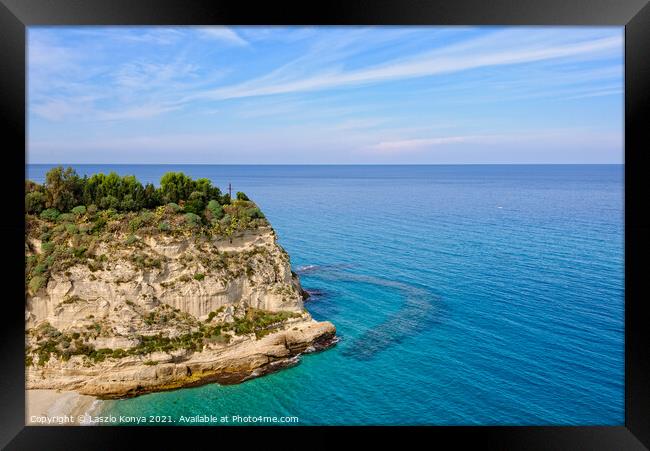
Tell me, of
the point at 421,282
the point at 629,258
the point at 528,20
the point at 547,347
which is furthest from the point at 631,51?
the point at 421,282

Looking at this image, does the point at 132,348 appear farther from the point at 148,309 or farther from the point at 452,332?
the point at 452,332

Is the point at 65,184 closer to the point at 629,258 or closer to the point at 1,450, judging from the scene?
the point at 1,450

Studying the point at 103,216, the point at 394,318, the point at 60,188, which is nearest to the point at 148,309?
the point at 103,216

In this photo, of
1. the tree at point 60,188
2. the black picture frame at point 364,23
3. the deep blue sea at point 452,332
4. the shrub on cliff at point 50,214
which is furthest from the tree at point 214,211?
the black picture frame at point 364,23

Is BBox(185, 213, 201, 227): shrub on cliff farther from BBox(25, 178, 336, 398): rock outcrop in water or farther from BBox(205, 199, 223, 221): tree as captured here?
BBox(205, 199, 223, 221): tree

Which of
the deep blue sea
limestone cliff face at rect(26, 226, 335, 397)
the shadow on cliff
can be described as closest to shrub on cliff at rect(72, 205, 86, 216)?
limestone cliff face at rect(26, 226, 335, 397)

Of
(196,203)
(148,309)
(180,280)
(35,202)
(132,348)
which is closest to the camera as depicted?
(132,348)
